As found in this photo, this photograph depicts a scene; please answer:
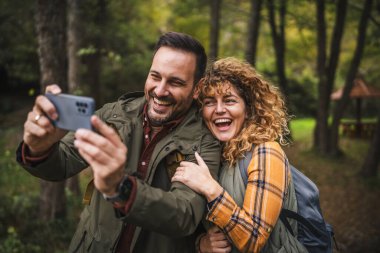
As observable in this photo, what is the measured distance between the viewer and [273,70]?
2248 centimetres

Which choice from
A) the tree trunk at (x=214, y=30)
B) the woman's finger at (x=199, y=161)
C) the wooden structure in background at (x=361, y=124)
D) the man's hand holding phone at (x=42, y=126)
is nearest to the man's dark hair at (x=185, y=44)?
the woman's finger at (x=199, y=161)

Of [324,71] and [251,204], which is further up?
[251,204]

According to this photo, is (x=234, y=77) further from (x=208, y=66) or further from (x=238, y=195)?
(x=238, y=195)

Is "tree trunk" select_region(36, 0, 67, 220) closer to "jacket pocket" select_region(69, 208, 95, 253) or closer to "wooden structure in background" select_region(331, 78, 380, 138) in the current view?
"jacket pocket" select_region(69, 208, 95, 253)

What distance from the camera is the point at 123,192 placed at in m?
1.54

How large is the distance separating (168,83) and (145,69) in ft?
48.2

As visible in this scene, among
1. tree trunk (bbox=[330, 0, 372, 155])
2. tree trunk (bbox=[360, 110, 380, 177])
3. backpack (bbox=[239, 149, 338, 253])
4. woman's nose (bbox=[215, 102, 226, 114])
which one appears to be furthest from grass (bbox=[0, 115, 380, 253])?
woman's nose (bbox=[215, 102, 226, 114])

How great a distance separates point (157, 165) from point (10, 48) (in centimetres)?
1173

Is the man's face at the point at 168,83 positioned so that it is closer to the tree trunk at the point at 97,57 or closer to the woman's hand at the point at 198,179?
the woman's hand at the point at 198,179

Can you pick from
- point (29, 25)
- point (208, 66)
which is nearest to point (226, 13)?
point (29, 25)

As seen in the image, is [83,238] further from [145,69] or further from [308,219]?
[145,69]

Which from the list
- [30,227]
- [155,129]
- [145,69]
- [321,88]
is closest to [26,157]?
[155,129]

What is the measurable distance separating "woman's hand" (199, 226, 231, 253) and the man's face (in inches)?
29.4

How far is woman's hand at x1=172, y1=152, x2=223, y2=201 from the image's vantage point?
1919 mm
